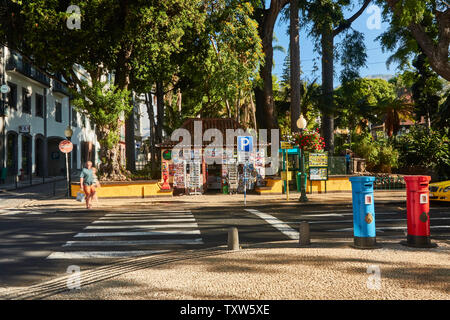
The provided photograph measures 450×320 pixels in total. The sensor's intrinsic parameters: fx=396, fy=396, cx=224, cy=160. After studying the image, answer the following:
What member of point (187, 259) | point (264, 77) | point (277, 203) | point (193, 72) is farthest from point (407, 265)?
point (193, 72)

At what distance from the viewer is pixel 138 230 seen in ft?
32.6

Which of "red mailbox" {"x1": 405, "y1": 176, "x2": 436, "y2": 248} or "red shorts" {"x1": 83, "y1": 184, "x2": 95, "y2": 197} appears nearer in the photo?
"red mailbox" {"x1": 405, "y1": 176, "x2": 436, "y2": 248}

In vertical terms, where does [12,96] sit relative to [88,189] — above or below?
above

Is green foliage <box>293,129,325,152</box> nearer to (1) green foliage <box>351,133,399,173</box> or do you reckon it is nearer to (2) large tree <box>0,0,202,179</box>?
(2) large tree <box>0,0,202,179</box>

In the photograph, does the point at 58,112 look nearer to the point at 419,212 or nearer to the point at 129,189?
the point at 129,189

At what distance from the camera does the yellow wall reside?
19.2m

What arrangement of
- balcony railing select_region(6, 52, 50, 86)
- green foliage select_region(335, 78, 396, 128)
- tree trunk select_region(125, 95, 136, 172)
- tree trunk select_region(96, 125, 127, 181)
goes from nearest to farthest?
tree trunk select_region(96, 125, 127, 181)
tree trunk select_region(125, 95, 136, 172)
green foliage select_region(335, 78, 396, 128)
balcony railing select_region(6, 52, 50, 86)

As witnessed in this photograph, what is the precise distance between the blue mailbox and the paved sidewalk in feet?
0.93

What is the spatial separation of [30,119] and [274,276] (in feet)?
108

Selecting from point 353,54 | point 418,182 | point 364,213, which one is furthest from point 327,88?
point 364,213

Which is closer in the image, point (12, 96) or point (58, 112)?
point (12, 96)

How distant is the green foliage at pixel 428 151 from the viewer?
2473cm

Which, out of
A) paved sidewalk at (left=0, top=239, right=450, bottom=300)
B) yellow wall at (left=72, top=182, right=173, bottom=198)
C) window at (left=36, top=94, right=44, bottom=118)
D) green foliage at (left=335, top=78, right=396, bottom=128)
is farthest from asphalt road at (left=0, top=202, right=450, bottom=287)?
window at (left=36, top=94, right=44, bottom=118)

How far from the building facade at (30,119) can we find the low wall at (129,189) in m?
12.0
